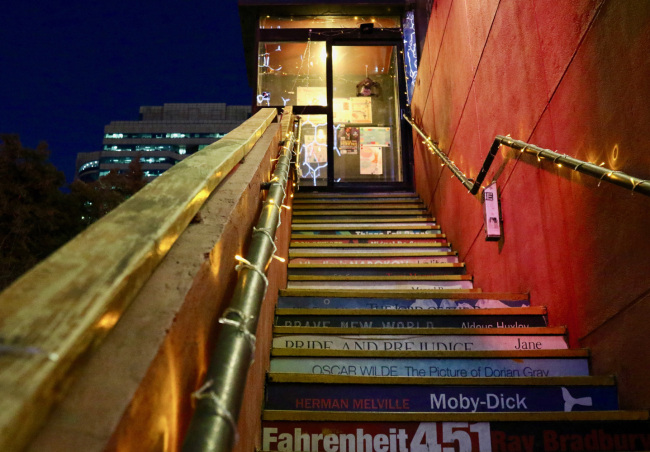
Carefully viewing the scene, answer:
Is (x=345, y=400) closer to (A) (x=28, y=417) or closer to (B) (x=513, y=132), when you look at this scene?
(A) (x=28, y=417)

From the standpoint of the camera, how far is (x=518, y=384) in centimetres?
191

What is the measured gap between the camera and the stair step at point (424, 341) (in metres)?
2.35

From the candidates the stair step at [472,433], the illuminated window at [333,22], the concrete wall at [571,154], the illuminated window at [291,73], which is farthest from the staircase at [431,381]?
the illuminated window at [333,22]

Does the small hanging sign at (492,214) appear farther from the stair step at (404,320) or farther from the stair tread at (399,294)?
the stair step at (404,320)

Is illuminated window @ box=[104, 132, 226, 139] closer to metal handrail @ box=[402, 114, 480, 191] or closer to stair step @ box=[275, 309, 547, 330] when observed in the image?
metal handrail @ box=[402, 114, 480, 191]

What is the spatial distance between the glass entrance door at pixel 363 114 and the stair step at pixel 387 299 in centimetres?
599

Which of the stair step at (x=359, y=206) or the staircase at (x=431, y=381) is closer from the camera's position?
the staircase at (x=431, y=381)

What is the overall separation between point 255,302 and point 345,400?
38.4 inches

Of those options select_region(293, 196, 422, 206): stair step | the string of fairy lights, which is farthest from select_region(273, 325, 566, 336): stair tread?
the string of fairy lights

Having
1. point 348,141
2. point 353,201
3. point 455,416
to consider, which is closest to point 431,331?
point 455,416

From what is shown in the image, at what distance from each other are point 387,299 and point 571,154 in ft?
4.29

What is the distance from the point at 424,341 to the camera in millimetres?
2379

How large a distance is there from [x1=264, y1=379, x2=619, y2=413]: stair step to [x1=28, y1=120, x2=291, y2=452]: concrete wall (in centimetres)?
54

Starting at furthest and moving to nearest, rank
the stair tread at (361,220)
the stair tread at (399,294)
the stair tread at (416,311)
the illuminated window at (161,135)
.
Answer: the illuminated window at (161,135) → the stair tread at (361,220) → the stair tread at (399,294) → the stair tread at (416,311)
